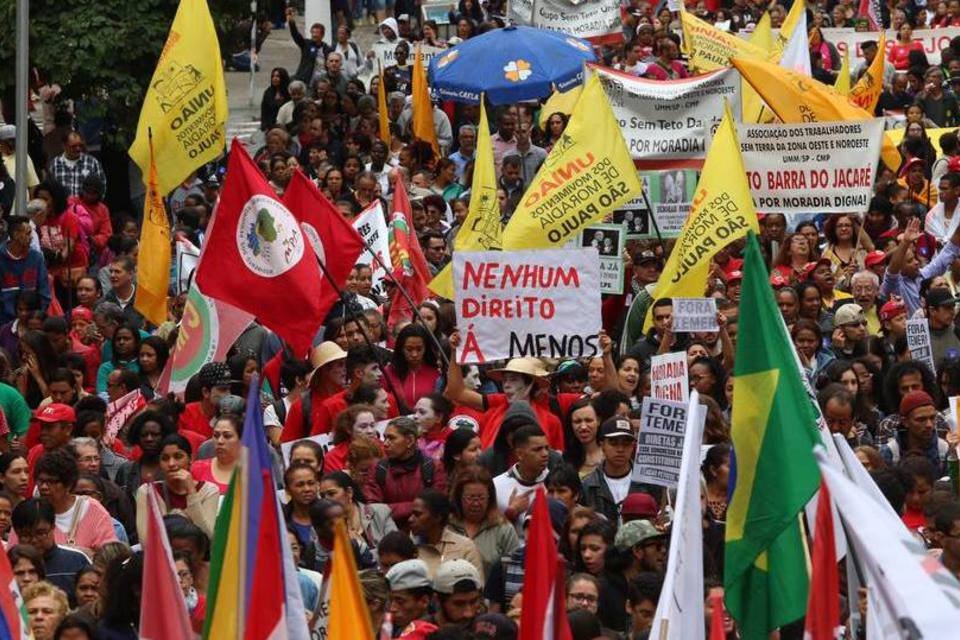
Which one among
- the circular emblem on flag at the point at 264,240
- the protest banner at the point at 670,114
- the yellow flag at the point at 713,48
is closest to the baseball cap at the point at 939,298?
the protest banner at the point at 670,114

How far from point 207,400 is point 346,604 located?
19.4ft

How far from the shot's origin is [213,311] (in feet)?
46.0

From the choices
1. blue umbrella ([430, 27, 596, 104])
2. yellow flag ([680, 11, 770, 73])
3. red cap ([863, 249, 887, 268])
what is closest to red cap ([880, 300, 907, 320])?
red cap ([863, 249, 887, 268])

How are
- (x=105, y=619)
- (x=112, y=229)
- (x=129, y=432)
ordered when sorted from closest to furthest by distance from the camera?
(x=105, y=619) < (x=129, y=432) < (x=112, y=229)

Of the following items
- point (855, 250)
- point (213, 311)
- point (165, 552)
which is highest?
point (165, 552)

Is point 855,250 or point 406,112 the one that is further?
point 406,112

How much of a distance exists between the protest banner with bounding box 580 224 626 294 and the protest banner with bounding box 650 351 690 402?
11.1 ft

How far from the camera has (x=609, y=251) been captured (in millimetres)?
15953

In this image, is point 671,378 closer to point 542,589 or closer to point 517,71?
point 542,589

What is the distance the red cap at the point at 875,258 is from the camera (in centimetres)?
1664

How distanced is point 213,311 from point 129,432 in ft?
5.28

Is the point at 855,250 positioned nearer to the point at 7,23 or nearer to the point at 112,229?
the point at 112,229

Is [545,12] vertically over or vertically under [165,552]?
under

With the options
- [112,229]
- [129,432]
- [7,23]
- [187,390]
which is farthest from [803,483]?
[7,23]
